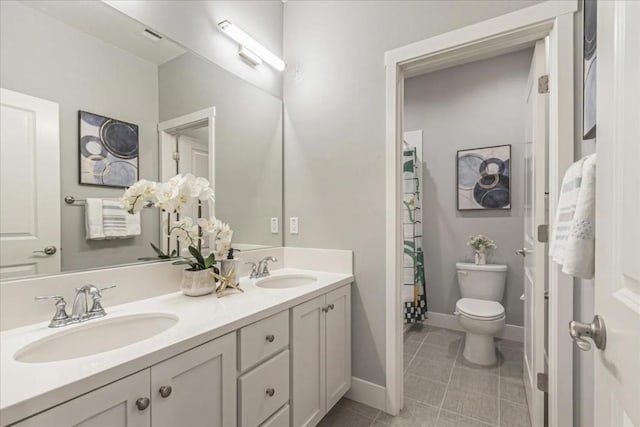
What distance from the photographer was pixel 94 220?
116 cm

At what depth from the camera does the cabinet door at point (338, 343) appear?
5.12 ft

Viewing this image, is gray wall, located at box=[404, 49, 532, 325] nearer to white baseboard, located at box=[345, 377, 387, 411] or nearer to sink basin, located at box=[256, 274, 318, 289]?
white baseboard, located at box=[345, 377, 387, 411]

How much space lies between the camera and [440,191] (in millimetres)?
3018

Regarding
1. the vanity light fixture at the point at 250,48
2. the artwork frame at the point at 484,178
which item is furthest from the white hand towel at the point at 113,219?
the artwork frame at the point at 484,178

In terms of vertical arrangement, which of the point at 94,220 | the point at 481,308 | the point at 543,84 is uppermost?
the point at 543,84

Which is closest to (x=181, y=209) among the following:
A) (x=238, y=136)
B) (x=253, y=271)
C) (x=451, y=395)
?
(x=253, y=271)

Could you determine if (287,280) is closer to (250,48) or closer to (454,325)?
(250,48)

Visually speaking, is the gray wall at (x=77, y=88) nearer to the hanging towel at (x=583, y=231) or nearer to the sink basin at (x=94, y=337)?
the sink basin at (x=94, y=337)

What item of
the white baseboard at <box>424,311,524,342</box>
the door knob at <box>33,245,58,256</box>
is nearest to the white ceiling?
the door knob at <box>33,245,58,256</box>

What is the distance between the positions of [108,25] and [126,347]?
1.27 meters

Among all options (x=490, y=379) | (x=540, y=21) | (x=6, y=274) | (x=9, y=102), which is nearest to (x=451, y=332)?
(x=490, y=379)

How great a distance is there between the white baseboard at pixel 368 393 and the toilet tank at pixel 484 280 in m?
1.47

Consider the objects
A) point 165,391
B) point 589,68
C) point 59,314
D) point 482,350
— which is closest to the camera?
point 165,391

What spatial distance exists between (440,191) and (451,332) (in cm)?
141
